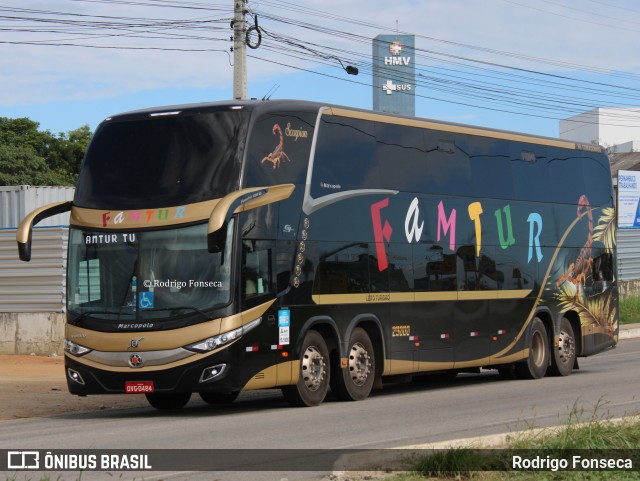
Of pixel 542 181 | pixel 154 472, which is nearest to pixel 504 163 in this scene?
pixel 542 181

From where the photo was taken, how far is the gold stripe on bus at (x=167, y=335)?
15180 millimetres

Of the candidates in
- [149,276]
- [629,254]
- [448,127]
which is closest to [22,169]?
[629,254]

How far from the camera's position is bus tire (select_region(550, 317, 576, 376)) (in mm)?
22500

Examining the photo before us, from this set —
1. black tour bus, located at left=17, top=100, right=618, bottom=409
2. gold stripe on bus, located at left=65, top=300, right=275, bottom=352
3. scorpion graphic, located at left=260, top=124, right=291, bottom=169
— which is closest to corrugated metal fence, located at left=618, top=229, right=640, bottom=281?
black tour bus, located at left=17, top=100, right=618, bottom=409

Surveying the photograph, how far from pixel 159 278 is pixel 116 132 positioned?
91.7 inches

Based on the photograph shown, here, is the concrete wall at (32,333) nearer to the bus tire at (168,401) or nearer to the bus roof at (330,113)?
the bus tire at (168,401)

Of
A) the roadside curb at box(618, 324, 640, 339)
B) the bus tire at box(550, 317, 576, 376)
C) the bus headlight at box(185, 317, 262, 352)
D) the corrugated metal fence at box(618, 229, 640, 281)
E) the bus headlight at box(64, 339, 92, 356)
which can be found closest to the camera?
the bus headlight at box(185, 317, 262, 352)

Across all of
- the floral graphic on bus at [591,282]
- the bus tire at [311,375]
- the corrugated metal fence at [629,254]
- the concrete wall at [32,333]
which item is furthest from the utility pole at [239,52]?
the corrugated metal fence at [629,254]

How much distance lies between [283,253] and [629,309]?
25570 millimetres

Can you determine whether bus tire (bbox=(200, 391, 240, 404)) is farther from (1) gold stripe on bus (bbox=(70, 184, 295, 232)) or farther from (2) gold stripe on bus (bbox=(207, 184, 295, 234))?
(2) gold stripe on bus (bbox=(207, 184, 295, 234))

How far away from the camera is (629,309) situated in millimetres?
39281

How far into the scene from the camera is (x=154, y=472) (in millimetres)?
10320

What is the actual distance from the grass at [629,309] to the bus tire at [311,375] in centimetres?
2330

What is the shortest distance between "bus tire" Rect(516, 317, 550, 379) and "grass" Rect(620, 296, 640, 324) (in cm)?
1675
